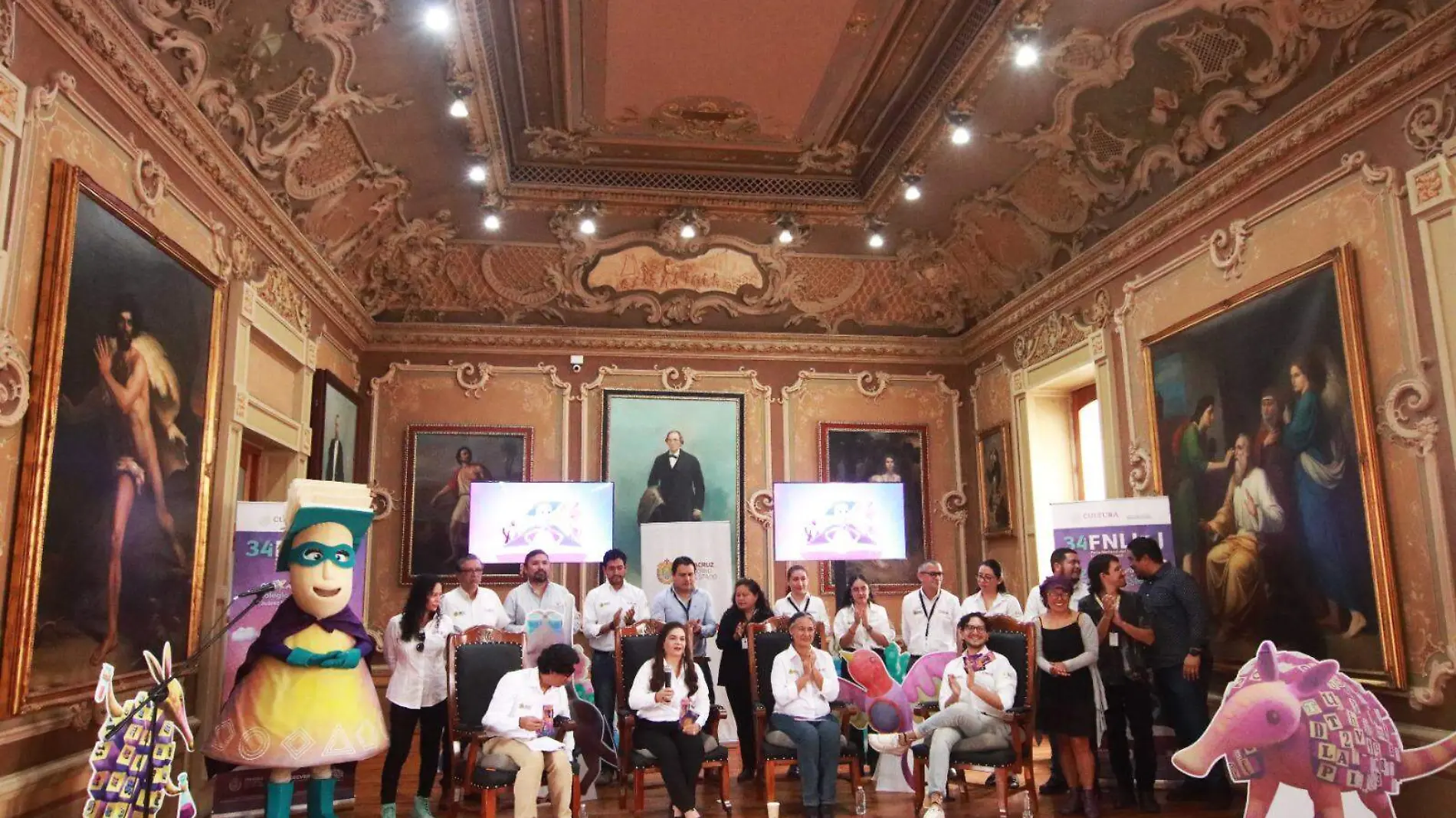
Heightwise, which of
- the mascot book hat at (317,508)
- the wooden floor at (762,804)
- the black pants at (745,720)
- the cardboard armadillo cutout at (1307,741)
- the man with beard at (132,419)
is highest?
the man with beard at (132,419)

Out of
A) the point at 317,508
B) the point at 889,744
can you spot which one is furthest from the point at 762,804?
the point at 317,508

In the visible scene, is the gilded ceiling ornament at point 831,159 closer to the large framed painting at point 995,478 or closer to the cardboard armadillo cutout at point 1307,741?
the large framed painting at point 995,478

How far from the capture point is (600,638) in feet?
Answer: 21.9

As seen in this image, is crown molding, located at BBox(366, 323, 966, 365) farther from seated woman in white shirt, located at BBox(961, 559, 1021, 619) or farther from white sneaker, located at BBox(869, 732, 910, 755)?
white sneaker, located at BBox(869, 732, 910, 755)

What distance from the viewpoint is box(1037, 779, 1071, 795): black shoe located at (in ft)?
19.4

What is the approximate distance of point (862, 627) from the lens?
6770 mm

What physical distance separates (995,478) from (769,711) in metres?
4.28

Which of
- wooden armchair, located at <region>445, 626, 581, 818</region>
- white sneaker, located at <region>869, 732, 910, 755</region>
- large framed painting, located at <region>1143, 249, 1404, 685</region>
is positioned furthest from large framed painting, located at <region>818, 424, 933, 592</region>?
wooden armchair, located at <region>445, 626, 581, 818</region>

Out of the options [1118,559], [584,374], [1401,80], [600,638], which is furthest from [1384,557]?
[584,374]

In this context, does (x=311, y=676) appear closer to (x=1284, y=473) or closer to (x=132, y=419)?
(x=132, y=419)

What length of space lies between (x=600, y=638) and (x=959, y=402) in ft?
17.0

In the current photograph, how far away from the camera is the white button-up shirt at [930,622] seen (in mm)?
6738

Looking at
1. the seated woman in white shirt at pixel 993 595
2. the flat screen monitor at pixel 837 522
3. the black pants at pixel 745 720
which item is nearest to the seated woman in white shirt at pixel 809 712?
the black pants at pixel 745 720

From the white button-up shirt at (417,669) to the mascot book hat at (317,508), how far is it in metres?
0.91
